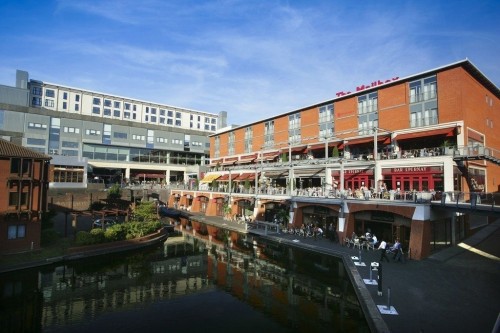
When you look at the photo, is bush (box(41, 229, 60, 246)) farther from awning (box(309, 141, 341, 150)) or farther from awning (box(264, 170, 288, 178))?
awning (box(309, 141, 341, 150))

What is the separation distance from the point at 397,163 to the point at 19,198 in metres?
32.4

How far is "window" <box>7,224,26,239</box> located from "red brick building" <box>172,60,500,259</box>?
2393cm

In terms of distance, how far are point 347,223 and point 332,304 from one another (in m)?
12.8

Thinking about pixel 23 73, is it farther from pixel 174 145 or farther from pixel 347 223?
pixel 347 223

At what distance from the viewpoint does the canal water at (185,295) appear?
536 inches

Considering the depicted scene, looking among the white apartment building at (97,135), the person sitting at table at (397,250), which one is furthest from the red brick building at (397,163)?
the white apartment building at (97,135)

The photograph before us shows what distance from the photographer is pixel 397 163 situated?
3033 centimetres

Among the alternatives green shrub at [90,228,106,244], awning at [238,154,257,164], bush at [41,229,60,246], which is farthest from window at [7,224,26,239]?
awning at [238,154,257,164]

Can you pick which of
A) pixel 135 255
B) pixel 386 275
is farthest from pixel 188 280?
pixel 386 275

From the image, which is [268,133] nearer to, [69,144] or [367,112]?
[367,112]

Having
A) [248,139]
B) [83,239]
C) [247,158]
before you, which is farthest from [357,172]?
[248,139]

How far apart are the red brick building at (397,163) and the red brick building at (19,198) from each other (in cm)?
2333

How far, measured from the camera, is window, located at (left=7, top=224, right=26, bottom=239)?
2264 cm

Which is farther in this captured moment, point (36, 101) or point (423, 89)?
point (36, 101)
